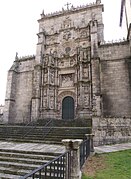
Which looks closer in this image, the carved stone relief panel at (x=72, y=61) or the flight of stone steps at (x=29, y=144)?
the flight of stone steps at (x=29, y=144)

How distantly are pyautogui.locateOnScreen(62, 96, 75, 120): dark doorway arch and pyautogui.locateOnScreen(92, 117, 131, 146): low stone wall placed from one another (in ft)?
23.1

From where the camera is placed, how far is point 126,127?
33.8 ft

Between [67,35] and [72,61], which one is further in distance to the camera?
[67,35]

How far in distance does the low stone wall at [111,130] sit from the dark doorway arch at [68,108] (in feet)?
23.1

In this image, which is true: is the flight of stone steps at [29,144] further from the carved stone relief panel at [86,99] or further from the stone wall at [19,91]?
the stone wall at [19,91]

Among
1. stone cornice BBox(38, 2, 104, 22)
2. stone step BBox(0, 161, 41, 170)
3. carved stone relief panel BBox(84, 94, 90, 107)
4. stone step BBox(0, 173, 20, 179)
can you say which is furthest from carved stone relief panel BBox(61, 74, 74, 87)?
stone step BBox(0, 173, 20, 179)

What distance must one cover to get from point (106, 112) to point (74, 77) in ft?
16.1

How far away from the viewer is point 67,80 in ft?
59.7

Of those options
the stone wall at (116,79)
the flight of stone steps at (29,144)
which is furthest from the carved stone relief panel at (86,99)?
the flight of stone steps at (29,144)

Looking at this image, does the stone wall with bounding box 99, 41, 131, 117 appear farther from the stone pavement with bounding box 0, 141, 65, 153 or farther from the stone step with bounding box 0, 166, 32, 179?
the stone step with bounding box 0, 166, 32, 179

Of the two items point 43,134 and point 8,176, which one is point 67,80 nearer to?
point 43,134

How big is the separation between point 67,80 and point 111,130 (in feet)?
29.5

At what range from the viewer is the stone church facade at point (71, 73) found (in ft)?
51.8

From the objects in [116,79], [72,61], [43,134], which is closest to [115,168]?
[43,134]
